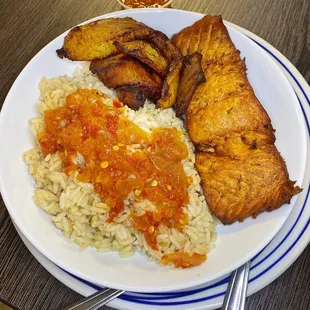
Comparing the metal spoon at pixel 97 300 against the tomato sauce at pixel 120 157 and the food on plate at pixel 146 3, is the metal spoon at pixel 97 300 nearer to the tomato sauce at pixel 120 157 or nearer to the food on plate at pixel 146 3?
the tomato sauce at pixel 120 157

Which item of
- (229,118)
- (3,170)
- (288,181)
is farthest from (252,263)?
(3,170)

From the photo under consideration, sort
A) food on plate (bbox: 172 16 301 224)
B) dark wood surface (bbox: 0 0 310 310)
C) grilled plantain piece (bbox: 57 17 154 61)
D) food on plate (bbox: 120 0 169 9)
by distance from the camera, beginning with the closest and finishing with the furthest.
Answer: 1. food on plate (bbox: 172 16 301 224)
2. dark wood surface (bbox: 0 0 310 310)
3. grilled plantain piece (bbox: 57 17 154 61)
4. food on plate (bbox: 120 0 169 9)

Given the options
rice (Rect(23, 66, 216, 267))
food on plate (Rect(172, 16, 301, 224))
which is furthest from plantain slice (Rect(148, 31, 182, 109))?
rice (Rect(23, 66, 216, 267))

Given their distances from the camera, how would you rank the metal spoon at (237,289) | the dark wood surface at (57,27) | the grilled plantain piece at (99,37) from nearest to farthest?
the metal spoon at (237,289) < the dark wood surface at (57,27) < the grilled plantain piece at (99,37)

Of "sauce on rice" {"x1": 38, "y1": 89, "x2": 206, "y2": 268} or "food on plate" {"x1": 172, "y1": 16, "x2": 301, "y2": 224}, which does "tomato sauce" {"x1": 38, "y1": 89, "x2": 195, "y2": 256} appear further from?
"food on plate" {"x1": 172, "y1": 16, "x2": 301, "y2": 224}

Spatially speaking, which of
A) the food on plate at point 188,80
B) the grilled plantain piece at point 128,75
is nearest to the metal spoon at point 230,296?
the food on plate at point 188,80
